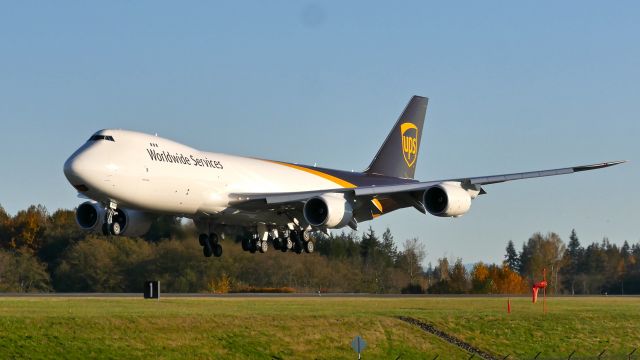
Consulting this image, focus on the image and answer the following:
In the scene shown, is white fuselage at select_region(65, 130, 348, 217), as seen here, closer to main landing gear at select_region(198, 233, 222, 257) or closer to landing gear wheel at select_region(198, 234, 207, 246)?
main landing gear at select_region(198, 233, 222, 257)

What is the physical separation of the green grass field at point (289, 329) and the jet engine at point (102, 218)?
4.02m

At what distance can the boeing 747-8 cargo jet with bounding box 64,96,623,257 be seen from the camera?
5428 cm

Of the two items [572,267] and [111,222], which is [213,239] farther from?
[572,267]

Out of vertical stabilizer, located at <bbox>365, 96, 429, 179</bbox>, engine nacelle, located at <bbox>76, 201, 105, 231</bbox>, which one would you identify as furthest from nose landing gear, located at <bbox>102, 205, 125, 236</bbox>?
vertical stabilizer, located at <bbox>365, 96, 429, 179</bbox>

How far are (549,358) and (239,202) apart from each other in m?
18.2

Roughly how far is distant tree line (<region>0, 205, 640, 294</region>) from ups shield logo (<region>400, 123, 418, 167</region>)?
11745 millimetres

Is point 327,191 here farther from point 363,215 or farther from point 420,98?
point 420,98

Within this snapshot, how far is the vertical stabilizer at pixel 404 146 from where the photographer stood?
7606 centimetres

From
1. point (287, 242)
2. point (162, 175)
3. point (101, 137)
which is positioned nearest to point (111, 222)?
point (162, 175)

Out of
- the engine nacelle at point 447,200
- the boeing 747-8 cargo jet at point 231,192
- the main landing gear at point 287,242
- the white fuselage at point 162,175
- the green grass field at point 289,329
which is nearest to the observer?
the green grass field at point 289,329

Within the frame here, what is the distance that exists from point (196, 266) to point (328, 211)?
20997 mm

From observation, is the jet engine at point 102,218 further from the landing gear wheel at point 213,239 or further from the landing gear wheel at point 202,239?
the landing gear wheel at point 213,239

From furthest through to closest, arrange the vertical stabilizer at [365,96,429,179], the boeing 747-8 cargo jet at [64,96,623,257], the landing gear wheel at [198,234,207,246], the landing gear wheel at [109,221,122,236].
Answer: the vertical stabilizer at [365,96,429,179], the landing gear wheel at [198,234,207,246], the landing gear wheel at [109,221,122,236], the boeing 747-8 cargo jet at [64,96,623,257]

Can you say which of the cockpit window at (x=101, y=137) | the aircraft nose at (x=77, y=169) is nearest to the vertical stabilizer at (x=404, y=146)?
the cockpit window at (x=101, y=137)
